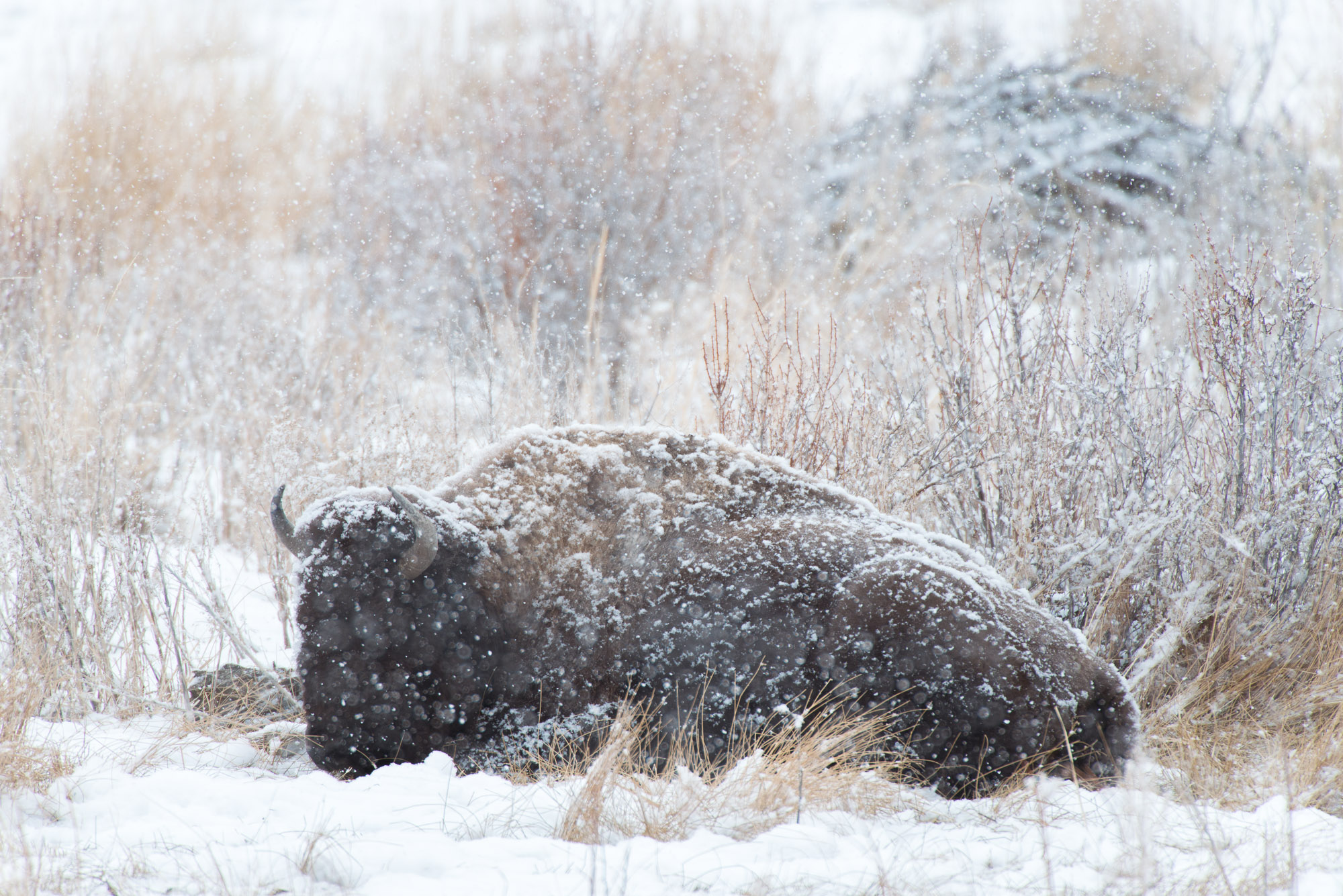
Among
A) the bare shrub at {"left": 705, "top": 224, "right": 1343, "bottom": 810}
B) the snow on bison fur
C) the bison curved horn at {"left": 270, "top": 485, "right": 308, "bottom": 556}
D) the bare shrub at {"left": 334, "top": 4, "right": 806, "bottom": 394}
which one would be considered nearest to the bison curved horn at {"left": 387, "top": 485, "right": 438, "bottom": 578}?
the snow on bison fur

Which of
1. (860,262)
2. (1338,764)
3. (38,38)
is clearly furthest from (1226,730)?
(38,38)

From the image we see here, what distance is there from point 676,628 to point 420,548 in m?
0.86

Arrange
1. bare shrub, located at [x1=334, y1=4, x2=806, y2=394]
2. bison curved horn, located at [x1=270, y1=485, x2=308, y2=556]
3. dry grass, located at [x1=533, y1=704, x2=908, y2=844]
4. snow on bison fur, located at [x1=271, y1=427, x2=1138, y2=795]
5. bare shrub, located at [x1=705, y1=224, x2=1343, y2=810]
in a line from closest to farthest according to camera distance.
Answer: dry grass, located at [x1=533, y1=704, x2=908, y2=844], snow on bison fur, located at [x1=271, y1=427, x2=1138, y2=795], bison curved horn, located at [x1=270, y1=485, x2=308, y2=556], bare shrub, located at [x1=705, y1=224, x2=1343, y2=810], bare shrub, located at [x1=334, y1=4, x2=806, y2=394]

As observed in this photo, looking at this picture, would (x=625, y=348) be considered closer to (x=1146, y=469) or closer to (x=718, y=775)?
(x=1146, y=469)

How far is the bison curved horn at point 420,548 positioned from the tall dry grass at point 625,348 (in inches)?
36.5

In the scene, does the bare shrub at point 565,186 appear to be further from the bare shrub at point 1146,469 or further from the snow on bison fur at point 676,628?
the snow on bison fur at point 676,628

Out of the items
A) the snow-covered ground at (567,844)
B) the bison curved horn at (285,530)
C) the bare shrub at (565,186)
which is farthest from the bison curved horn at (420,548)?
the bare shrub at (565,186)

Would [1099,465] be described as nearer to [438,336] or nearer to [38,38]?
[438,336]

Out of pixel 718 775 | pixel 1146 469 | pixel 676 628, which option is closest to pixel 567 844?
pixel 718 775

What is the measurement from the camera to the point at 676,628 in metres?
3.01

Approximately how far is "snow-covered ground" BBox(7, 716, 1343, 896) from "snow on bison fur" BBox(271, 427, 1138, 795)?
0.20m

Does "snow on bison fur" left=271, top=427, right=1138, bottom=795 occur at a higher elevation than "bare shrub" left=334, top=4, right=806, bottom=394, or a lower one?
lower

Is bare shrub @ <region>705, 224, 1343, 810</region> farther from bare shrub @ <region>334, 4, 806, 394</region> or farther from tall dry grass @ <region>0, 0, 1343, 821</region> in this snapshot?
bare shrub @ <region>334, 4, 806, 394</region>

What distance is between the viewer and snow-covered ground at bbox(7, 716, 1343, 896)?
198 centimetres
